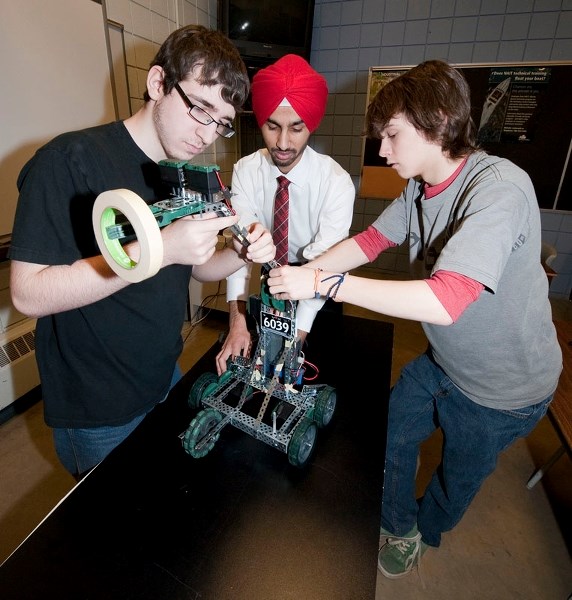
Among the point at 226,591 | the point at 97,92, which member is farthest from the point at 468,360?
the point at 97,92

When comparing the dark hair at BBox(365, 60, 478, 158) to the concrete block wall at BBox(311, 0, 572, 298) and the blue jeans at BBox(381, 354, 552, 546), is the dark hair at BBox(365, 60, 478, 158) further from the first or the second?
the concrete block wall at BBox(311, 0, 572, 298)

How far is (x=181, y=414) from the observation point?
47.5 inches

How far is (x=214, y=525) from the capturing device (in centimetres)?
87

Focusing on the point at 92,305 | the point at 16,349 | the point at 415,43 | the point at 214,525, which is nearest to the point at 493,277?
the point at 214,525

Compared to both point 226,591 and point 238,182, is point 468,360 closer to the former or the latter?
point 226,591

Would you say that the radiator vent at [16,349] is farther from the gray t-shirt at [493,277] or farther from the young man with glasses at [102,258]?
the gray t-shirt at [493,277]

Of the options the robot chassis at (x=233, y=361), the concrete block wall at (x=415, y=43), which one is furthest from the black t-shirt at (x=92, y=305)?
the concrete block wall at (x=415, y=43)

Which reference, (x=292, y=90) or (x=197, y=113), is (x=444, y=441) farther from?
(x=292, y=90)

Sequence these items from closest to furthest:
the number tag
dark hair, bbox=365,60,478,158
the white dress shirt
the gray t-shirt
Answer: the gray t-shirt
dark hair, bbox=365,60,478,158
the number tag
the white dress shirt

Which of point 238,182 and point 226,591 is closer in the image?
point 226,591

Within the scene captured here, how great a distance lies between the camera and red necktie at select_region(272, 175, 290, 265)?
173cm

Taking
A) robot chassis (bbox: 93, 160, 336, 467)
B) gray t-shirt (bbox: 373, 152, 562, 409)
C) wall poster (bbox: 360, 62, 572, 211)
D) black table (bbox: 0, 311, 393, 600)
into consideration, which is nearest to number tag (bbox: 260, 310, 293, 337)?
robot chassis (bbox: 93, 160, 336, 467)

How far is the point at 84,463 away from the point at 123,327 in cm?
46

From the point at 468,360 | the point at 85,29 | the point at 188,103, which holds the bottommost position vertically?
the point at 468,360
